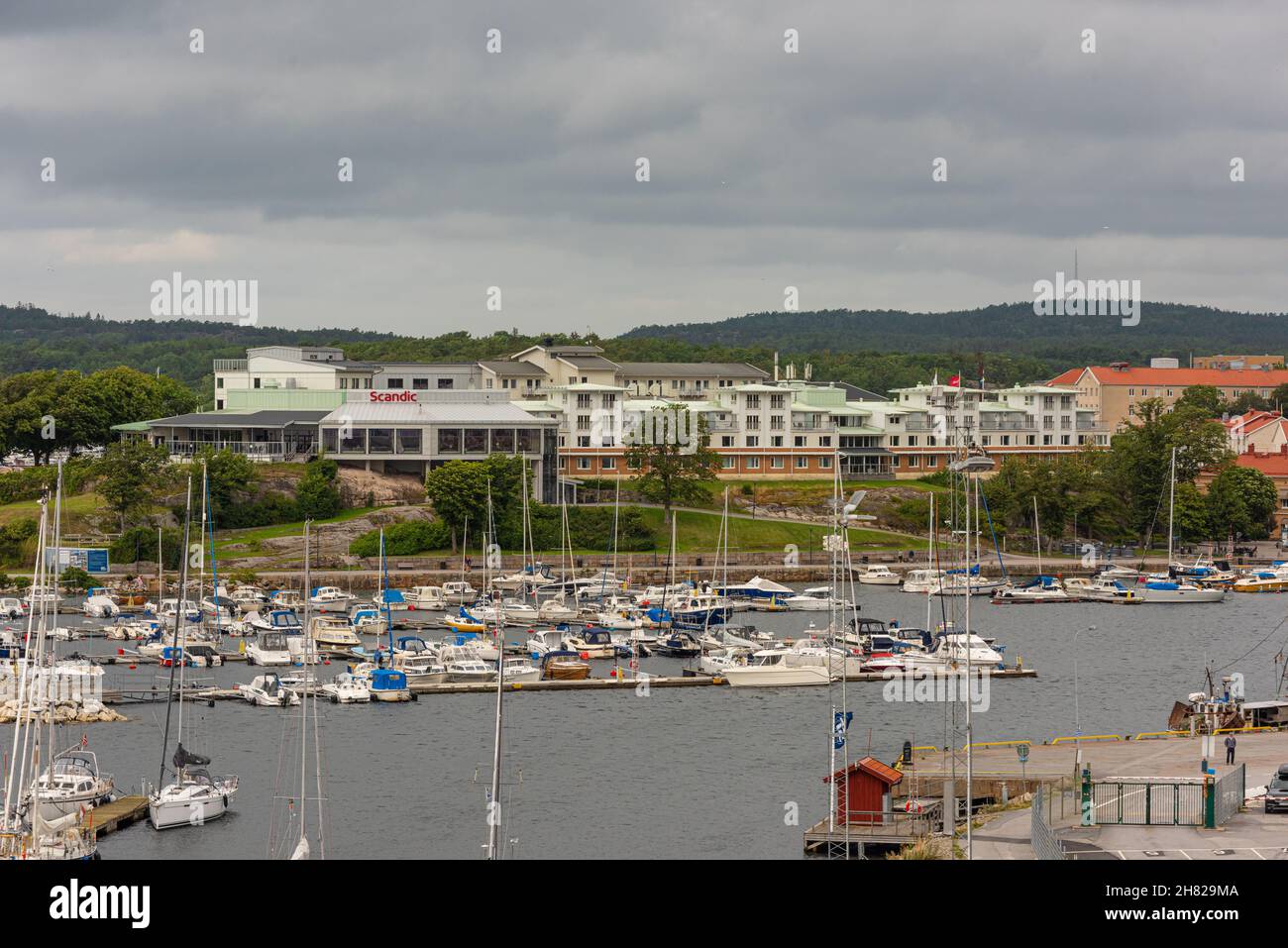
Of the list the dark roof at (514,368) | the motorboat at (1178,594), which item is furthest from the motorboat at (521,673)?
the dark roof at (514,368)

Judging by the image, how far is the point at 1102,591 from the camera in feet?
297

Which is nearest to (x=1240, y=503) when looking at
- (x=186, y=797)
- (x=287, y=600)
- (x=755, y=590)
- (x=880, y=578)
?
(x=880, y=578)

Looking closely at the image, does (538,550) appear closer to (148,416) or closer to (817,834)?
(148,416)

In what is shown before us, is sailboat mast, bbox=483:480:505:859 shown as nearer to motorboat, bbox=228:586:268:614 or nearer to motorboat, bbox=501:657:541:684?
motorboat, bbox=501:657:541:684

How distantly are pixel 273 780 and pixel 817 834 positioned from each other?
16.5 m

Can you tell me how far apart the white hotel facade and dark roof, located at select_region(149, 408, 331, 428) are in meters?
0.15

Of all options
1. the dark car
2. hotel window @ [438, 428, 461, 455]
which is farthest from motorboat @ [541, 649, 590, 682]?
hotel window @ [438, 428, 461, 455]

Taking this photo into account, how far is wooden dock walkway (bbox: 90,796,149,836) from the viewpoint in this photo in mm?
38250

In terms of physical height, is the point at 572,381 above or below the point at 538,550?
above

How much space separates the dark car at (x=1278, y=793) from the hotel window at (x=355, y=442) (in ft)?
251

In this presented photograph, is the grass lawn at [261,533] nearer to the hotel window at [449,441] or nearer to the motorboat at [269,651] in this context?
the hotel window at [449,441]

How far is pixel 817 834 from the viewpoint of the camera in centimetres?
3562

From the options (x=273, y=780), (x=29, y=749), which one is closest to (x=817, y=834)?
(x=273, y=780)
